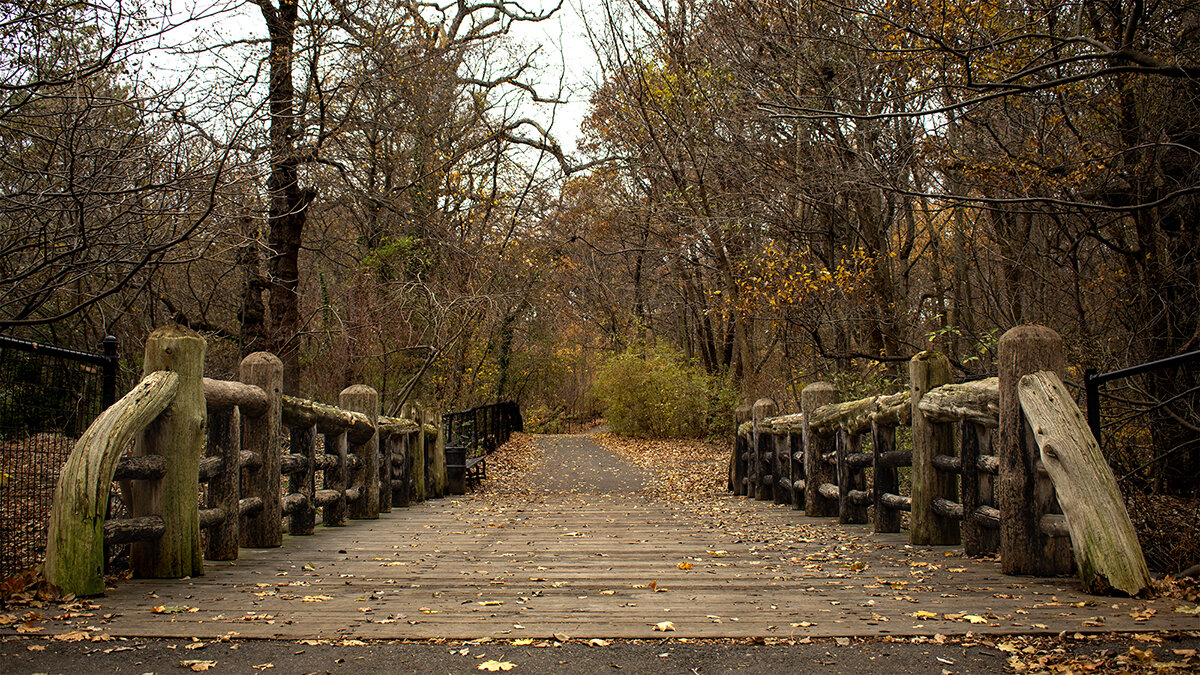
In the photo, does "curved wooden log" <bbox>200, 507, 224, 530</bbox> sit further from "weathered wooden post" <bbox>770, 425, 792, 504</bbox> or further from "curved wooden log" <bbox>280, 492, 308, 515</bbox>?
"weathered wooden post" <bbox>770, 425, 792, 504</bbox>

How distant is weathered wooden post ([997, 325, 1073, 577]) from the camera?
3994mm

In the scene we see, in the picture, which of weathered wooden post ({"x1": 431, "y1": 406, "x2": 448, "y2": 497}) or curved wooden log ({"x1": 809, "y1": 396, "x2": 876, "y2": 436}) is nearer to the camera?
curved wooden log ({"x1": 809, "y1": 396, "x2": 876, "y2": 436})

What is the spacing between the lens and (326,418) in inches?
248

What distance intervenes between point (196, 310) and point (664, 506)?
832 cm

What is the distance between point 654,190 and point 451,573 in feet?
51.7

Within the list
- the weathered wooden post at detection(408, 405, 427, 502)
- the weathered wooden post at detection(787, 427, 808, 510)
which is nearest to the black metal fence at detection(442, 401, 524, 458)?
the weathered wooden post at detection(408, 405, 427, 502)

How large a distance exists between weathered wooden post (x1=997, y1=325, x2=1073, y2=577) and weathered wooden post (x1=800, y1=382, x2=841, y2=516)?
3.22m

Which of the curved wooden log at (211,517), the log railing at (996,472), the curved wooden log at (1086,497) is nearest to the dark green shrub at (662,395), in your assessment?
the log railing at (996,472)

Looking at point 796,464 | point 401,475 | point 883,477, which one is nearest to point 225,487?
point 883,477

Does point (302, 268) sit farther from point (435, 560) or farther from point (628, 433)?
point (435, 560)

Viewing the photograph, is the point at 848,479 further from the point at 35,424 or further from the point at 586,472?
the point at 586,472

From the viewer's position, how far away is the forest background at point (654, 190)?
17.9 feet

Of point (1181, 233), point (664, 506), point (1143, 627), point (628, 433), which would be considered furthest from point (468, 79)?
point (1143, 627)

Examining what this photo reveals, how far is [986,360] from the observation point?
10.4m
